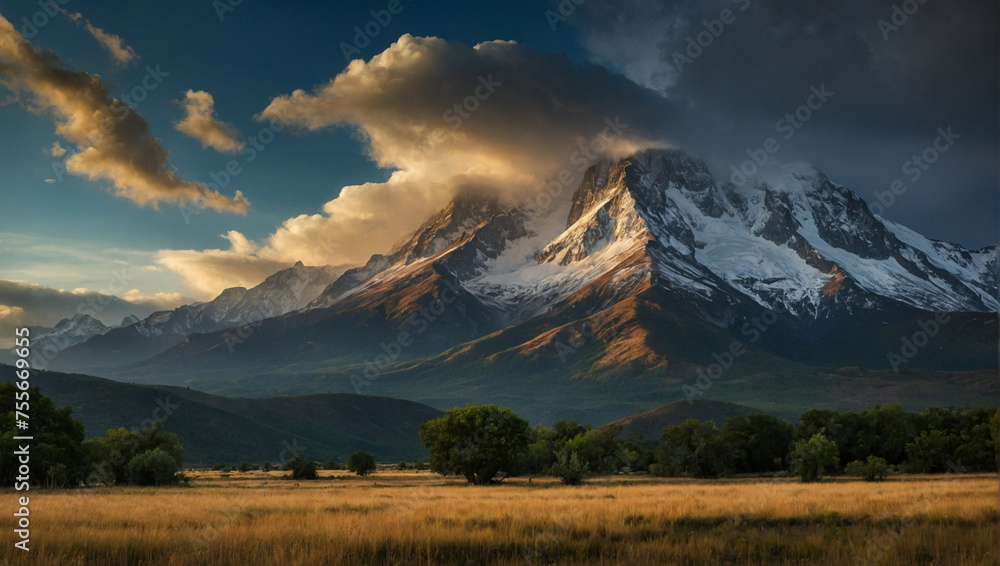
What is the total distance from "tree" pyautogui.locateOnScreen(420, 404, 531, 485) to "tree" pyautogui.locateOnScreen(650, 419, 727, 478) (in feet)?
72.7

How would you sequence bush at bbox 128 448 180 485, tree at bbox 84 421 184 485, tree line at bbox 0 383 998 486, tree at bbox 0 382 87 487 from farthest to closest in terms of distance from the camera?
bush at bbox 128 448 180 485 → tree at bbox 84 421 184 485 → tree line at bbox 0 383 998 486 → tree at bbox 0 382 87 487

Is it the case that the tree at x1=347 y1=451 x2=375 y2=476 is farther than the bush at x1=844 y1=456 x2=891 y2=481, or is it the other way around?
the tree at x1=347 y1=451 x2=375 y2=476

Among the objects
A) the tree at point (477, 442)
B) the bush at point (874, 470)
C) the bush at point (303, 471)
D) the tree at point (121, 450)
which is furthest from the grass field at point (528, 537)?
the bush at point (303, 471)

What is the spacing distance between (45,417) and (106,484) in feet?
25.3

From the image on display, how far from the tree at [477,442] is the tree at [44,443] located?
33881 millimetres

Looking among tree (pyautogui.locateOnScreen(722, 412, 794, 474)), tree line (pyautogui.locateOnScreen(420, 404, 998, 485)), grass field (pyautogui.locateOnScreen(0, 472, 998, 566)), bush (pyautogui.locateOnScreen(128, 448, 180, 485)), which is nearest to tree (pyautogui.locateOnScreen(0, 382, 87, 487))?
bush (pyautogui.locateOnScreen(128, 448, 180, 485))

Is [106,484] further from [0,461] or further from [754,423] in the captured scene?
[754,423]

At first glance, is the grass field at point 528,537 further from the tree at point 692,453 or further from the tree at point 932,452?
the tree at point 932,452

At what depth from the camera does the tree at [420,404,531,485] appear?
234ft

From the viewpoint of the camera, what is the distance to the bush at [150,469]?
61.1 meters

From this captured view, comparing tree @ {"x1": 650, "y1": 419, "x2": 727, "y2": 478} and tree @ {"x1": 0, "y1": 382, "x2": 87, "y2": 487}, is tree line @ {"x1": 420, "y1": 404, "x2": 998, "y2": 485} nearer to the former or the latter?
tree @ {"x1": 650, "y1": 419, "x2": 727, "y2": 478}

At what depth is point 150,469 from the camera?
61281mm

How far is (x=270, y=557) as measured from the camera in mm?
16781

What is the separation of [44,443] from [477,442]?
39.0 metres
